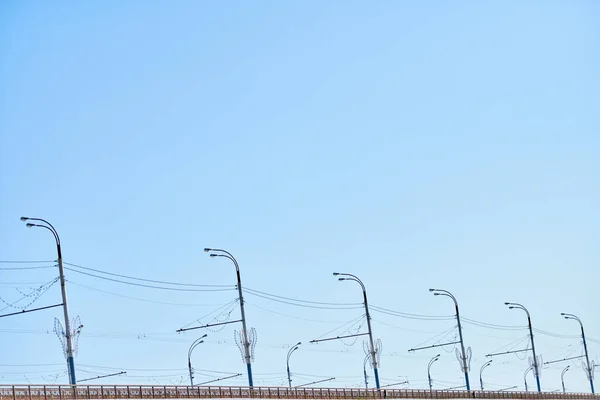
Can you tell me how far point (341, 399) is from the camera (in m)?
94.6

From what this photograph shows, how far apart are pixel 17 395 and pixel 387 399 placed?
4785 centimetres

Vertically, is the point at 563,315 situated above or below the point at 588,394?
above

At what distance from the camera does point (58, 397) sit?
201 ft

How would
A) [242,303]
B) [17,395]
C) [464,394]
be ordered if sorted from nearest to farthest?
[17,395]
[242,303]
[464,394]

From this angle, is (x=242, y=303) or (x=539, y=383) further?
(x=539, y=383)

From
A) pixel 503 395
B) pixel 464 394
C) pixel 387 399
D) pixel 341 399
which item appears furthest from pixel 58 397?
pixel 503 395

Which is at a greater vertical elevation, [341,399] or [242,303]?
[242,303]

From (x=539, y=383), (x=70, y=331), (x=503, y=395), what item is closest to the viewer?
(x=70, y=331)

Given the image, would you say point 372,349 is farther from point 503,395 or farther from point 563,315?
point 563,315

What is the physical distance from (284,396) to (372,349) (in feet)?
53.1

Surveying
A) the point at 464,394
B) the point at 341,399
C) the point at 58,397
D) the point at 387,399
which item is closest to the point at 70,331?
the point at 58,397

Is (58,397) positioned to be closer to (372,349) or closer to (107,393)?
(107,393)

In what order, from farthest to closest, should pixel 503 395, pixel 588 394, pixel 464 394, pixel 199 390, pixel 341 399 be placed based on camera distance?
pixel 588 394
pixel 503 395
pixel 464 394
pixel 341 399
pixel 199 390

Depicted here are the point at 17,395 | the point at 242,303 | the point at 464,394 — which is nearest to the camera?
the point at 17,395
